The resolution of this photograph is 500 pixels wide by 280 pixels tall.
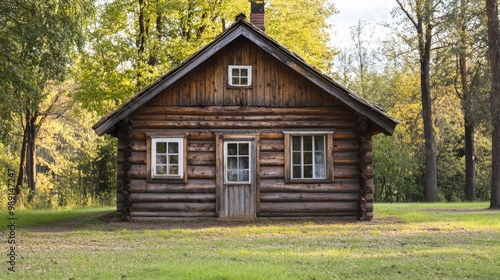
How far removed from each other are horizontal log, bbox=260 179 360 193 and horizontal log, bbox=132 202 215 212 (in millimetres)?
1899

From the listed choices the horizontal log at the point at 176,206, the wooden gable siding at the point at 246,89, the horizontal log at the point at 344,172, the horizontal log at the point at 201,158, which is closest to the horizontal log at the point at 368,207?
the horizontal log at the point at 344,172

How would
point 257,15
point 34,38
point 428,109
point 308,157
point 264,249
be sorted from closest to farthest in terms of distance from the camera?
1. point 264,249
2. point 34,38
3. point 308,157
4. point 257,15
5. point 428,109

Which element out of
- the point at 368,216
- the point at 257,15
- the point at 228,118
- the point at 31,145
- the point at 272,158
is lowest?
the point at 368,216

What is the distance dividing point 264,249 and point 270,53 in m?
8.67

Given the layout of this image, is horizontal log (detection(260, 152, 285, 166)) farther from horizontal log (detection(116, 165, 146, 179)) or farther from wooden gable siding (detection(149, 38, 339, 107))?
horizontal log (detection(116, 165, 146, 179))

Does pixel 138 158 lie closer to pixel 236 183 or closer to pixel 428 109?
pixel 236 183

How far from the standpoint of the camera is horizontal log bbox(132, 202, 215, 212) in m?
22.1

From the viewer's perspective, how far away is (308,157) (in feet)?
73.0

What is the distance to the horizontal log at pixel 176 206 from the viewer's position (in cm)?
2211

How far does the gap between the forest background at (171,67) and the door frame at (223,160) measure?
5.70 metres

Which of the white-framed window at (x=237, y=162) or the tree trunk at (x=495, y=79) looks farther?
the tree trunk at (x=495, y=79)

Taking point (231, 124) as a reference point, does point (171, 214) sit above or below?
below

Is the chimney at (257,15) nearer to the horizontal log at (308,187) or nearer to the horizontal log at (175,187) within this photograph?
the horizontal log at (308,187)

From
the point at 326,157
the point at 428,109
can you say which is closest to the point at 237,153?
the point at 326,157
